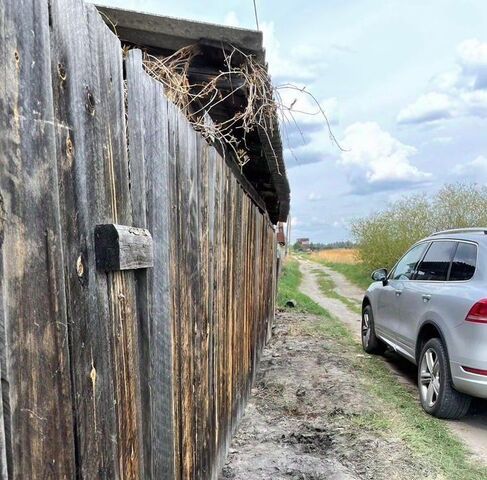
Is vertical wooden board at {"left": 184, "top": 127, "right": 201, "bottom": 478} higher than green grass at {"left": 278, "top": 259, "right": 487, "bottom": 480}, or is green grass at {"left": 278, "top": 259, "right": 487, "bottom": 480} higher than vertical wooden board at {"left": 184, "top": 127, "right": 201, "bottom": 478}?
vertical wooden board at {"left": 184, "top": 127, "right": 201, "bottom": 478}

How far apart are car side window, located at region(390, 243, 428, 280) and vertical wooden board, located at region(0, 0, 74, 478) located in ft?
19.4

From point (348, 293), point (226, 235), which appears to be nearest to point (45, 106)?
point (226, 235)

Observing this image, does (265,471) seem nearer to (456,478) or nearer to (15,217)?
(456,478)

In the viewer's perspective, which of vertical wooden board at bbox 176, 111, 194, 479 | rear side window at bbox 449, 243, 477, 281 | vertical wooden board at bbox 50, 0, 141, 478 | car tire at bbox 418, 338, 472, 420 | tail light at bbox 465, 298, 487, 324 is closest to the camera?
vertical wooden board at bbox 50, 0, 141, 478

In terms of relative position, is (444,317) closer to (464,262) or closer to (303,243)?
(464,262)

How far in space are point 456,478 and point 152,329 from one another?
3013mm

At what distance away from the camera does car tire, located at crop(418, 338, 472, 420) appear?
15.5 feet

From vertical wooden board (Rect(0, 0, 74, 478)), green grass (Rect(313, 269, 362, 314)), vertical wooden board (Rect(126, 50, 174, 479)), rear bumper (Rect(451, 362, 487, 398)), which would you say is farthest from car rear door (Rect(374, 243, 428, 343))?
green grass (Rect(313, 269, 362, 314))

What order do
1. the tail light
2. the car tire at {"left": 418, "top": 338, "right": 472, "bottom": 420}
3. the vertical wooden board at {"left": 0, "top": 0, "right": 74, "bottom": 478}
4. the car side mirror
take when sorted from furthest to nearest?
the car side mirror
the car tire at {"left": 418, "top": 338, "right": 472, "bottom": 420}
the tail light
the vertical wooden board at {"left": 0, "top": 0, "right": 74, "bottom": 478}

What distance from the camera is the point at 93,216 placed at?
131cm

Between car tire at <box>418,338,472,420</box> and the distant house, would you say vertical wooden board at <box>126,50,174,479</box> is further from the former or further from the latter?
the distant house

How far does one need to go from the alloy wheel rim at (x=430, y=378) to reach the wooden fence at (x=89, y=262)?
3297 millimetres

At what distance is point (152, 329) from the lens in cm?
179

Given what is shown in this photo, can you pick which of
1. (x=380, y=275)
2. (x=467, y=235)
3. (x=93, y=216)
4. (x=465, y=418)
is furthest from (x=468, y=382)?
(x=93, y=216)
